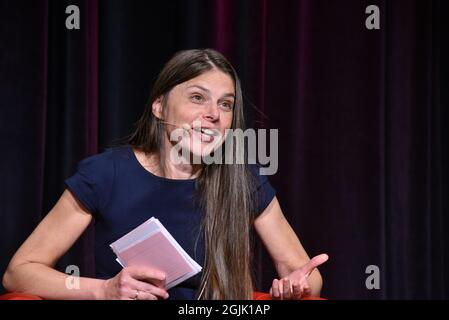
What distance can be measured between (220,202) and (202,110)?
257 mm

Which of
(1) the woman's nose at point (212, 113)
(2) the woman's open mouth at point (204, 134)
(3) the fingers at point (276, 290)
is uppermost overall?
(1) the woman's nose at point (212, 113)

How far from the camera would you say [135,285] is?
1.38 m

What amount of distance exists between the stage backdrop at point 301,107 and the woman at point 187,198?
47 cm

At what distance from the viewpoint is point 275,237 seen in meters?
1.74

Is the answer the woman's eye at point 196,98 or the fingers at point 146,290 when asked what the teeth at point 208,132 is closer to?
the woman's eye at point 196,98

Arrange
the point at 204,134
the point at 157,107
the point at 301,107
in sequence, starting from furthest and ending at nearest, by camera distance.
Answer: the point at 301,107 → the point at 157,107 → the point at 204,134

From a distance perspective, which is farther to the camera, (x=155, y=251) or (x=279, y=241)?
(x=279, y=241)

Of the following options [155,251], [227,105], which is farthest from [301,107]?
[155,251]

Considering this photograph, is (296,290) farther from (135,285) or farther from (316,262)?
(135,285)

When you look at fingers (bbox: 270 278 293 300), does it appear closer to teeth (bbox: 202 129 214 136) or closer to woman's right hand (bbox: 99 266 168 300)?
woman's right hand (bbox: 99 266 168 300)

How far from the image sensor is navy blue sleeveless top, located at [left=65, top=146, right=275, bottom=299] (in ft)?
5.32

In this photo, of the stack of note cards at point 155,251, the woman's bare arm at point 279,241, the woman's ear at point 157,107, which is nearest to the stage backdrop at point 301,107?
the woman's ear at point 157,107

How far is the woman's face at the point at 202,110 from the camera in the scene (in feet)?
5.34

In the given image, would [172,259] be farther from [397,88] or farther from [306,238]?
[397,88]
